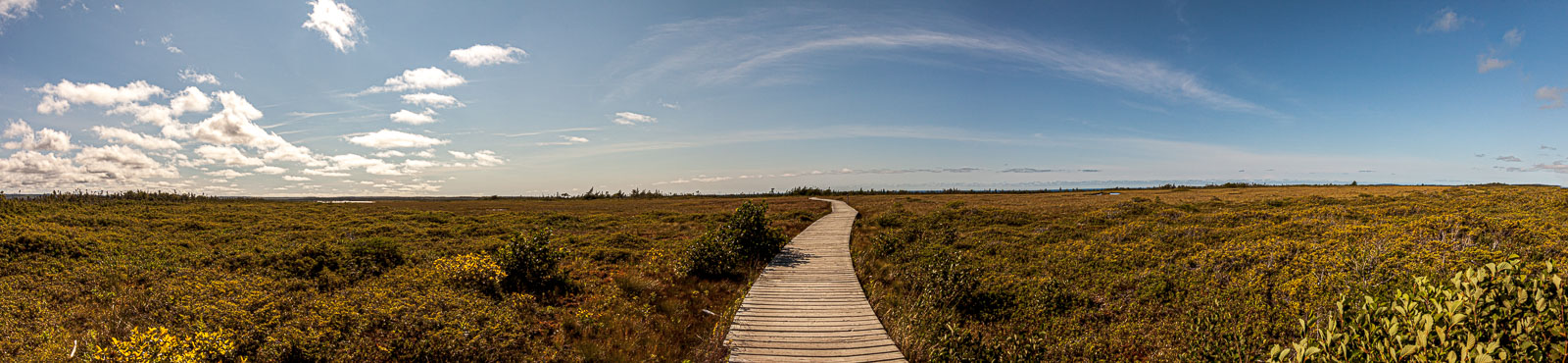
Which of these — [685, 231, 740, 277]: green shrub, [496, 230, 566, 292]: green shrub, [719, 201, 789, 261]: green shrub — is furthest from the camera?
[719, 201, 789, 261]: green shrub

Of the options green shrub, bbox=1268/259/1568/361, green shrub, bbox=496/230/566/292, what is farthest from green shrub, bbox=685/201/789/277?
green shrub, bbox=1268/259/1568/361

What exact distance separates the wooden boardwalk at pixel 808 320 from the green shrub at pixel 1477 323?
449cm

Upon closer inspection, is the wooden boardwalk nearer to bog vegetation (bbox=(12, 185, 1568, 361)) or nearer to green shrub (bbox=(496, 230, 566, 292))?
bog vegetation (bbox=(12, 185, 1568, 361))

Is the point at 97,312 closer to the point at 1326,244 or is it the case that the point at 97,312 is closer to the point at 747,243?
the point at 747,243

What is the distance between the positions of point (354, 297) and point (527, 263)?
297cm

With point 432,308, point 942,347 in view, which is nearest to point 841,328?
point 942,347

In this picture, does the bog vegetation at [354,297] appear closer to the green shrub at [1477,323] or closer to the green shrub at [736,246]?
the green shrub at [736,246]

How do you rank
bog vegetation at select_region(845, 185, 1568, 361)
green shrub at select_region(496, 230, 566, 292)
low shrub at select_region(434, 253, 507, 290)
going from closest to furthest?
bog vegetation at select_region(845, 185, 1568, 361) → low shrub at select_region(434, 253, 507, 290) → green shrub at select_region(496, 230, 566, 292)

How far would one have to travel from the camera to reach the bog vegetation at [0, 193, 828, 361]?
269 inches

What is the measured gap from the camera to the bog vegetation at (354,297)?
6820 mm

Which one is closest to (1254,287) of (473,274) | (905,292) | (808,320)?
(905,292)

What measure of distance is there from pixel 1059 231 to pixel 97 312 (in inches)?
980

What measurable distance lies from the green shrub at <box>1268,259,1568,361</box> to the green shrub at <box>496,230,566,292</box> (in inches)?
467

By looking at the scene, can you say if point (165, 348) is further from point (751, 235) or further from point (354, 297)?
point (751, 235)
